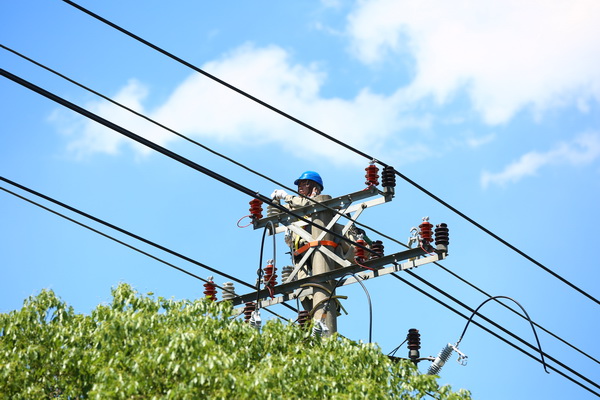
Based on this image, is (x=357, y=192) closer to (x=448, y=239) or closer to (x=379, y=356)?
(x=448, y=239)

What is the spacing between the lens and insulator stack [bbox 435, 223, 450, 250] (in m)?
18.6

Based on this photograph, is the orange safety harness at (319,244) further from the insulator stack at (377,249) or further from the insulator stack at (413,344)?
the insulator stack at (413,344)

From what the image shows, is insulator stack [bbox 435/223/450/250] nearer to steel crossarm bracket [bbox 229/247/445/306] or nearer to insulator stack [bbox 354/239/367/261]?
steel crossarm bracket [bbox 229/247/445/306]

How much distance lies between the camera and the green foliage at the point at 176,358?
562 inches

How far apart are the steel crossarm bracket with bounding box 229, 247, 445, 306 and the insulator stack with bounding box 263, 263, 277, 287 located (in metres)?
0.13

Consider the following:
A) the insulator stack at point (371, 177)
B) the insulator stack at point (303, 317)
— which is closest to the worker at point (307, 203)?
the insulator stack at point (371, 177)

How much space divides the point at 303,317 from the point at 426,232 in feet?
8.23

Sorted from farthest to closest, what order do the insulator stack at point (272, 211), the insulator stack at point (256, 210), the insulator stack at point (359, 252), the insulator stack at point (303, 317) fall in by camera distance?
the insulator stack at point (256, 210) < the insulator stack at point (272, 211) < the insulator stack at point (359, 252) < the insulator stack at point (303, 317)

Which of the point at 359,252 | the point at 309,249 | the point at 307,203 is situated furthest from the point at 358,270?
the point at 307,203

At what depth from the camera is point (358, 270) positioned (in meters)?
18.9

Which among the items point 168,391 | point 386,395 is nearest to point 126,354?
point 168,391

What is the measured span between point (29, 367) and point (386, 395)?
5.02m

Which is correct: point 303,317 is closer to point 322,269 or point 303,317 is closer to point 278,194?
point 322,269

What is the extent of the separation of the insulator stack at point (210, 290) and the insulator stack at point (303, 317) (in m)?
2.08
